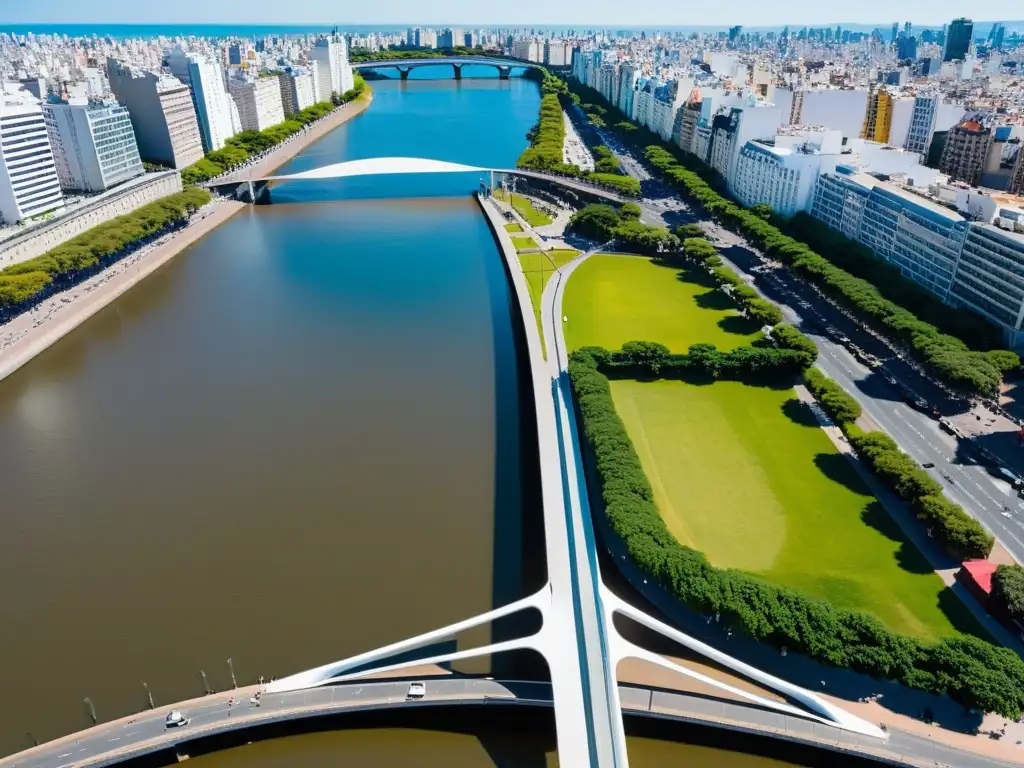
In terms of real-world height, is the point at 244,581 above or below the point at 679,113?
below

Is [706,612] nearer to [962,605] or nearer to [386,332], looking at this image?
[962,605]

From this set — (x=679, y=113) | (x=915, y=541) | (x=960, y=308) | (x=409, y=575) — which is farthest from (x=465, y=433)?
(x=679, y=113)

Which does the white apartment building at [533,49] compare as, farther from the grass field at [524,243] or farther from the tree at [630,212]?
the grass field at [524,243]

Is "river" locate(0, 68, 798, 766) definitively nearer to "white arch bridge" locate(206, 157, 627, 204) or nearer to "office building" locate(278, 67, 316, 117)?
"white arch bridge" locate(206, 157, 627, 204)

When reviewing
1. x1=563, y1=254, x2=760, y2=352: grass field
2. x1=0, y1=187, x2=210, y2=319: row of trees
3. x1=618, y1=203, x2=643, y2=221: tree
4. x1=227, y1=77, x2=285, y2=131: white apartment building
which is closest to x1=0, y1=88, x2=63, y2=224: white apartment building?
x1=0, y1=187, x2=210, y2=319: row of trees

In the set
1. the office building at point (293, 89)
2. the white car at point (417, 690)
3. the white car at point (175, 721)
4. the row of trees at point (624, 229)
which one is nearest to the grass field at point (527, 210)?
the row of trees at point (624, 229)

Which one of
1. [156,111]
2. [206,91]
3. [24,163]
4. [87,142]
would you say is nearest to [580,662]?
[24,163]
